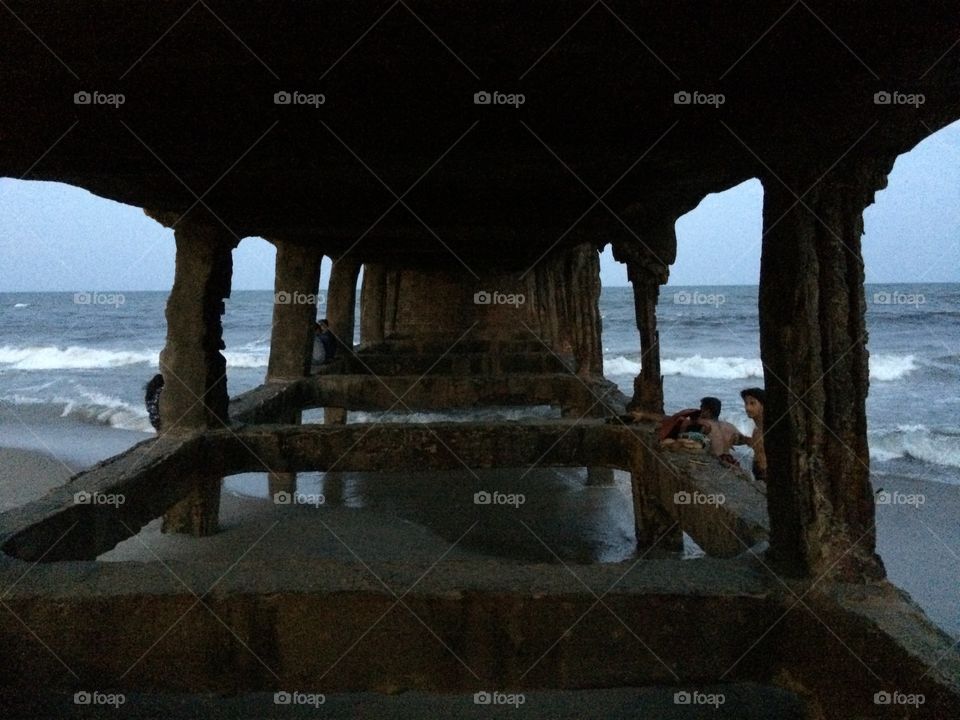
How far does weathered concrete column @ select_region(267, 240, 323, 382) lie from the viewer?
863 cm

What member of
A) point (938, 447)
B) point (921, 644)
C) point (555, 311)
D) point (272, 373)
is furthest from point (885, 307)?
point (921, 644)

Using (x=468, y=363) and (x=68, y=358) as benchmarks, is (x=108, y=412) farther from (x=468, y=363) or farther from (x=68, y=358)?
(x=68, y=358)

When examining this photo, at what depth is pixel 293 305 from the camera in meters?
8.65

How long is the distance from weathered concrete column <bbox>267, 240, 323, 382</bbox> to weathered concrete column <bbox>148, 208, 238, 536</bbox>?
209 centimetres

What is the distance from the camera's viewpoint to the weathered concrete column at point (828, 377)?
3.01m

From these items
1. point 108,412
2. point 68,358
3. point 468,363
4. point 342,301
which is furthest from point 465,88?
point 68,358

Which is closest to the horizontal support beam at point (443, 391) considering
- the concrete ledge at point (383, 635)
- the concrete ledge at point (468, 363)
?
the concrete ledge at point (468, 363)

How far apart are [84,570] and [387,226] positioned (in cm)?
440

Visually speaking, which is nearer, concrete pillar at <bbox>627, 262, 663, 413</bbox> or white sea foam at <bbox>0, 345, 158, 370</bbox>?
concrete pillar at <bbox>627, 262, 663, 413</bbox>

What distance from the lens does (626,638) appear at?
2.97 meters

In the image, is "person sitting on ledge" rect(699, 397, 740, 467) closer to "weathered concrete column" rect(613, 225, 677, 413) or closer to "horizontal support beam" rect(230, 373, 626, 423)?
"weathered concrete column" rect(613, 225, 677, 413)

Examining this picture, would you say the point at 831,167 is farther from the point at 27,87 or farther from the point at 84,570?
the point at 84,570

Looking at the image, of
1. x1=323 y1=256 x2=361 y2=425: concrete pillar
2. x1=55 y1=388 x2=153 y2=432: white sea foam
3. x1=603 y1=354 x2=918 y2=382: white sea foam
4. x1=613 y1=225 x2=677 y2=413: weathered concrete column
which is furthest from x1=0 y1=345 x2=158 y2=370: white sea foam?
x1=613 y1=225 x2=677 y2=413: weathered concrete column

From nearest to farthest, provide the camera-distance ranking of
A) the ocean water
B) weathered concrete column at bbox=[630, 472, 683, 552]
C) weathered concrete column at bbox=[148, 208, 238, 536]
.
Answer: weathered concrete column at bbox=[630, 472, 683, 552] → weathered concrete column at bbox=[148, 208, 238, 536] → the ocean water
